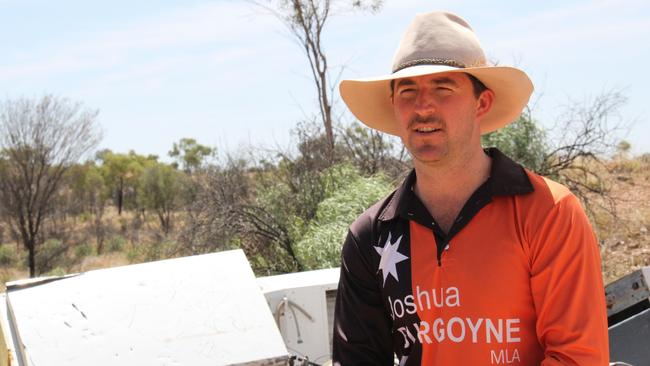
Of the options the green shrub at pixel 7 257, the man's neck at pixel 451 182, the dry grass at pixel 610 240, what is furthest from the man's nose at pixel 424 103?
the green shrub at pixel 7 257

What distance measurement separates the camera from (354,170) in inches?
360

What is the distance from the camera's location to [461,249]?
2020 mm

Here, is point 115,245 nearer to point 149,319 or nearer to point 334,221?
point 334,221

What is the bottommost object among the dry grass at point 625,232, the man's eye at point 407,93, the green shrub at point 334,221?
the dry grass at point 625,232

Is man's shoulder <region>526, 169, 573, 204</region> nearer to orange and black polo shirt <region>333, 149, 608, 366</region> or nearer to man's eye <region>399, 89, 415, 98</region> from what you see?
orange and black polo shirt <region>333, 149, 608, 366</region>

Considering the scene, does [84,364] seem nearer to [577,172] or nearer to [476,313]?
[476,313]

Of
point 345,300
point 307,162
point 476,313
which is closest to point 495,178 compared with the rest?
point 476,313

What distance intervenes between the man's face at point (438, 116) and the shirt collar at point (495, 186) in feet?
0.28

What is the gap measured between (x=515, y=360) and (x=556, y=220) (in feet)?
1.21

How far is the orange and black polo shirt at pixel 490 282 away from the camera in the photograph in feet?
6.19

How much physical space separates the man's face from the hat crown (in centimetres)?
5

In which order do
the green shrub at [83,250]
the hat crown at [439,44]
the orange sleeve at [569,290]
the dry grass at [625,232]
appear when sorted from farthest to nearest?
1. the green shrub at [83,250]
2. the dry grass at [625,232]
3. the hat crown at [439,44]
4. the orange sleeve at [569,290]

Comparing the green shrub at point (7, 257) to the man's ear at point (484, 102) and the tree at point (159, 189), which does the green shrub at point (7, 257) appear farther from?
the man's ear at point (484, 102)

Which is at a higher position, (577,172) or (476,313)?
(476,313)
